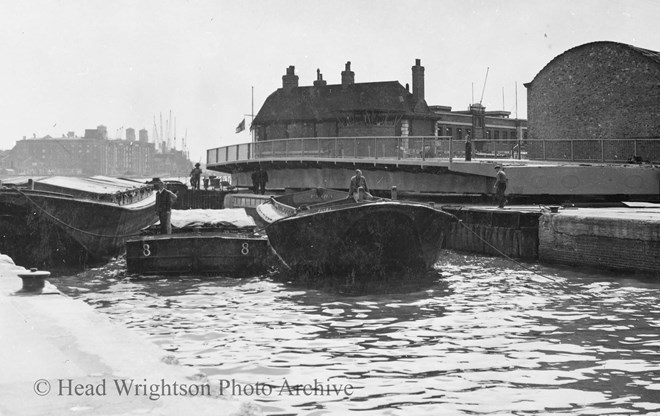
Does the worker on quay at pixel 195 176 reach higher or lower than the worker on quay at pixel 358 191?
higher

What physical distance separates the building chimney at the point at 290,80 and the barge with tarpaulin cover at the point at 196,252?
48.9 metres

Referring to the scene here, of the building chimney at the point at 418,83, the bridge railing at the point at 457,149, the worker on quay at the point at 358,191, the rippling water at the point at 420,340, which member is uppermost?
the building chimney at the point at 418,83

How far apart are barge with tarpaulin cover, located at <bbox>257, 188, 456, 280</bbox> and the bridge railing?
14225mm

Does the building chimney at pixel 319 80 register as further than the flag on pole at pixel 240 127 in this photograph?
No

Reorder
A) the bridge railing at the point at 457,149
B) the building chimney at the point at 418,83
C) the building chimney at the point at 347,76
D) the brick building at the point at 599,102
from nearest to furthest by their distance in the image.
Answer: the bridge railing at the point at 457,149
the brick building at the point at 599,102
the building chimney at the point at 418,83
the building chimney at the point at 347,76

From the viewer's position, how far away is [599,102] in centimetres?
4372

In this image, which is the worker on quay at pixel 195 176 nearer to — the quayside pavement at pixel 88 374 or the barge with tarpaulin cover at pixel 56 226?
the barge with tarpaulin cover at pixel 56 226

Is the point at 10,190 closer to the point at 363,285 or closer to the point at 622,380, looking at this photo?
the point at 363,285

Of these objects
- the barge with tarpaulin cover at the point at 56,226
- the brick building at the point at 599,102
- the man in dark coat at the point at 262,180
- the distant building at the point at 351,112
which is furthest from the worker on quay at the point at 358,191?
the distant building at the point at 351,112

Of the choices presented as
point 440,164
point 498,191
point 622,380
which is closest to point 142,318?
point 622,380

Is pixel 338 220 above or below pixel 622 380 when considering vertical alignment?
above

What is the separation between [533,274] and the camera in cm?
2241

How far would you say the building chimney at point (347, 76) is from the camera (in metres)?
65.8

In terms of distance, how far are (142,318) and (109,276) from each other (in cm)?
685
